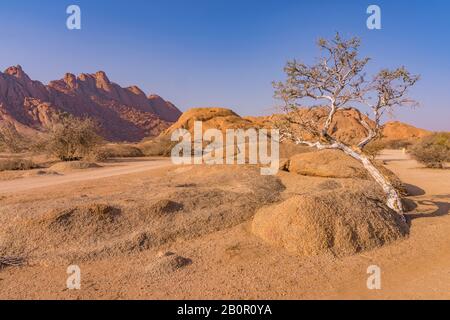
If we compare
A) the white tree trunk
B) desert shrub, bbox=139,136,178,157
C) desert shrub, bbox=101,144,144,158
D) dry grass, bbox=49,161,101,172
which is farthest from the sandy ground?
desert shrub, bbox=139,136,178,157

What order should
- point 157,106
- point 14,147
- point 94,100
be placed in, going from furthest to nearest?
1. point 157,106
2. point 94,100
3. point 14,147

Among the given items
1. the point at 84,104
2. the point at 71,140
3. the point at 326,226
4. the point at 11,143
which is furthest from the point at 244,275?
the point at 84,104

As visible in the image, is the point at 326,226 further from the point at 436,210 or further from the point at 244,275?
the point at 436,210

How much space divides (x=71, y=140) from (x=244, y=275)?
18.0 metres

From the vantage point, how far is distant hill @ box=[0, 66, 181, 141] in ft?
186

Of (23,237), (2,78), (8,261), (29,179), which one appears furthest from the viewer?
(2,78)

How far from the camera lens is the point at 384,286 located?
4.09 m

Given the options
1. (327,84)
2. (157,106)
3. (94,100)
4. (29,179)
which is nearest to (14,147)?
(29,179)

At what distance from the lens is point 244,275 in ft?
14.2

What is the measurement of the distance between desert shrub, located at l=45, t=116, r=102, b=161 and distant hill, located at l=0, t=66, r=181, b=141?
3144 cm
